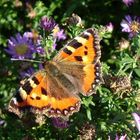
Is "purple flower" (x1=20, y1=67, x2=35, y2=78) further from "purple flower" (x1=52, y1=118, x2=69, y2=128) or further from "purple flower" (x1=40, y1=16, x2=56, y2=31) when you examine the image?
"purple flower" (x1=52, y1=118, x2=69, y2=128)

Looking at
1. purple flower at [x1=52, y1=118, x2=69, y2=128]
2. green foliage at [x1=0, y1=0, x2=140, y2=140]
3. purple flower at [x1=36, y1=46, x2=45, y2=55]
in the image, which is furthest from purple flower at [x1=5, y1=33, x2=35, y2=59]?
purple flower at [x1=52, y1=118, x2=69, y2=128]

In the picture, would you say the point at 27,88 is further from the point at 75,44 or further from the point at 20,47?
the point at 20,47

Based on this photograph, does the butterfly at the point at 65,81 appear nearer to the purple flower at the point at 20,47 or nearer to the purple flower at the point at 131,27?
the purple flower at the point at 131,27

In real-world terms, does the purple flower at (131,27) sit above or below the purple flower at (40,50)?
above

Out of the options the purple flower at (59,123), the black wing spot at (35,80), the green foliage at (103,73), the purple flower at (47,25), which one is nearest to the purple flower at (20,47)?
the green foliage at (103,73)

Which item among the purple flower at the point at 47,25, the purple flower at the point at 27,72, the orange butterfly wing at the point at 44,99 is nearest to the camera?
the orange butterfly wing at the point at 44,99

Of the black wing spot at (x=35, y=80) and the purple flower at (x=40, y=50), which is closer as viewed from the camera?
the black wing spot at (x=35, y=80)

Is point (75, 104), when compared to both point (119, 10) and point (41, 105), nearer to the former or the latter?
point (41, 105)
